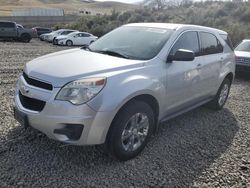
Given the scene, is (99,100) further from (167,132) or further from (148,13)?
(148,13)

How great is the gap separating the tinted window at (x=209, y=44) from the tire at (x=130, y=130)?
6.43 ft

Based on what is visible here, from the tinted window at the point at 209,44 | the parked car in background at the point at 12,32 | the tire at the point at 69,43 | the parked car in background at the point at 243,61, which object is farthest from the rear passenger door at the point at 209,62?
the parked car in background at the point at 12,32

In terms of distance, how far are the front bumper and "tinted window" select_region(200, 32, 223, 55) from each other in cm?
268

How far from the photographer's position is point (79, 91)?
3.47 meters

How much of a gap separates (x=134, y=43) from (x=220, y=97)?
263 centimetres

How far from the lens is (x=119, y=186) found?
11.4ft

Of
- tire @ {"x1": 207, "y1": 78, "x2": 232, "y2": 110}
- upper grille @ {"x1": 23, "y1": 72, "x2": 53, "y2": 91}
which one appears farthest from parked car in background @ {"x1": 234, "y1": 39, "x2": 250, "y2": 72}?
upper grille @ {"x1": 23, "y1": 72, "x2": 53, "y2": 91}

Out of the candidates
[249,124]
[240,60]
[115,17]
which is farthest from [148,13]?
[249,124]

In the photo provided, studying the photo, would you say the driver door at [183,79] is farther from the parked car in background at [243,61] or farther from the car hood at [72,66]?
the parked car in background at [243,61]

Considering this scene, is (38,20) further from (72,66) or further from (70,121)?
(70,121)

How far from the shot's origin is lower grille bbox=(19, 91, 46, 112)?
3.58m

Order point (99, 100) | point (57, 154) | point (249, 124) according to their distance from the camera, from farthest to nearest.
Result: point (249, 124) < point (57, 154) < point (99, 100)

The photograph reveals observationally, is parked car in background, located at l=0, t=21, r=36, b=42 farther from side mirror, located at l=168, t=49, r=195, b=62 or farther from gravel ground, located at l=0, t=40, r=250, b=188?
side mirror, located at l=168, t=49, r=195, b=62

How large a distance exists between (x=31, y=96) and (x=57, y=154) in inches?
33.8
